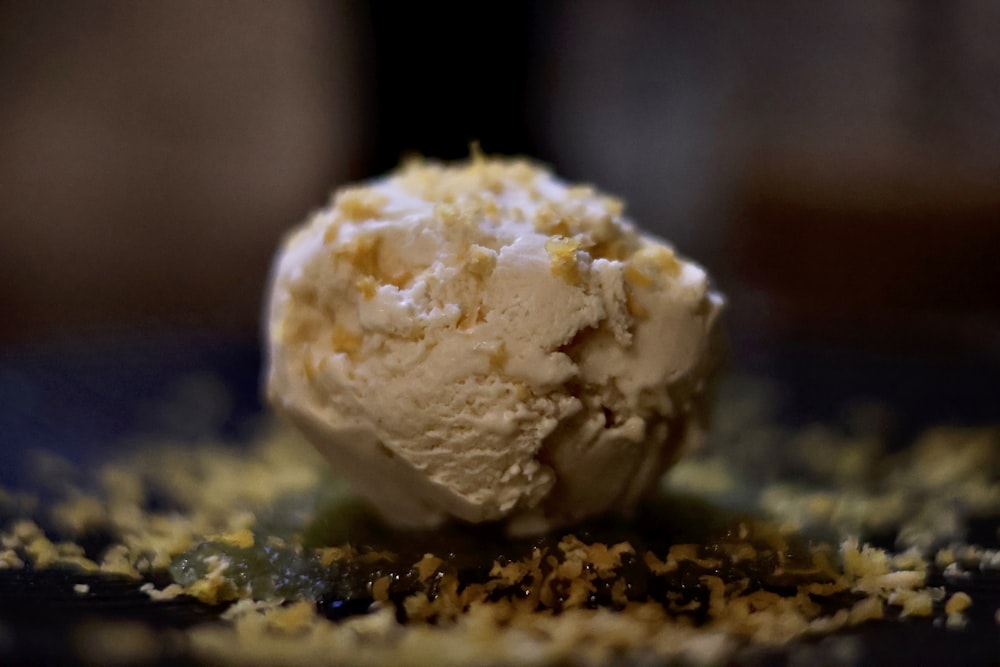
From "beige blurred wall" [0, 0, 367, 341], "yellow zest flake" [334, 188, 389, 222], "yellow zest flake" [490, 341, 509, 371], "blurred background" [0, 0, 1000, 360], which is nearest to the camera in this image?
"yellow zest flake" [490, 341, 509, 371]

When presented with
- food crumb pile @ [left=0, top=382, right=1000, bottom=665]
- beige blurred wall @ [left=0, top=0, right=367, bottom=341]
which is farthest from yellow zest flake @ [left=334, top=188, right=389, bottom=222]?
beige blurred wall @ [left=0, top=0, right=367, bottom=341]

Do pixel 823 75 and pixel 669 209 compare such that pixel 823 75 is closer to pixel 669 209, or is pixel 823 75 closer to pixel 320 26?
pixel 669 209

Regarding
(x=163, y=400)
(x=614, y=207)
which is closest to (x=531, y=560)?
(x=614, y=207)

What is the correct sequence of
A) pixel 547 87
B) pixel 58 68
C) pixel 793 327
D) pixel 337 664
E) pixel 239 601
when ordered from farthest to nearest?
pixel 547 87, pixel 58 68, pixel 793 327, pixel 239 601, pixel 337 664

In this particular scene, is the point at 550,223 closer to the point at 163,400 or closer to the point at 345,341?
the point at 345,341

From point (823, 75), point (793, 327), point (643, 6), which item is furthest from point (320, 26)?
point (793, 327)

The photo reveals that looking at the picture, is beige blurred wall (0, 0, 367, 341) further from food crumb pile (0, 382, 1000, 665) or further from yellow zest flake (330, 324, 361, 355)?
yellow zest flake (330, 324, 361, 355)

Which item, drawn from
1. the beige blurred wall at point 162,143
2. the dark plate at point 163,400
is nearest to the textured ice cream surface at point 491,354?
the dark plate at point 163,400
